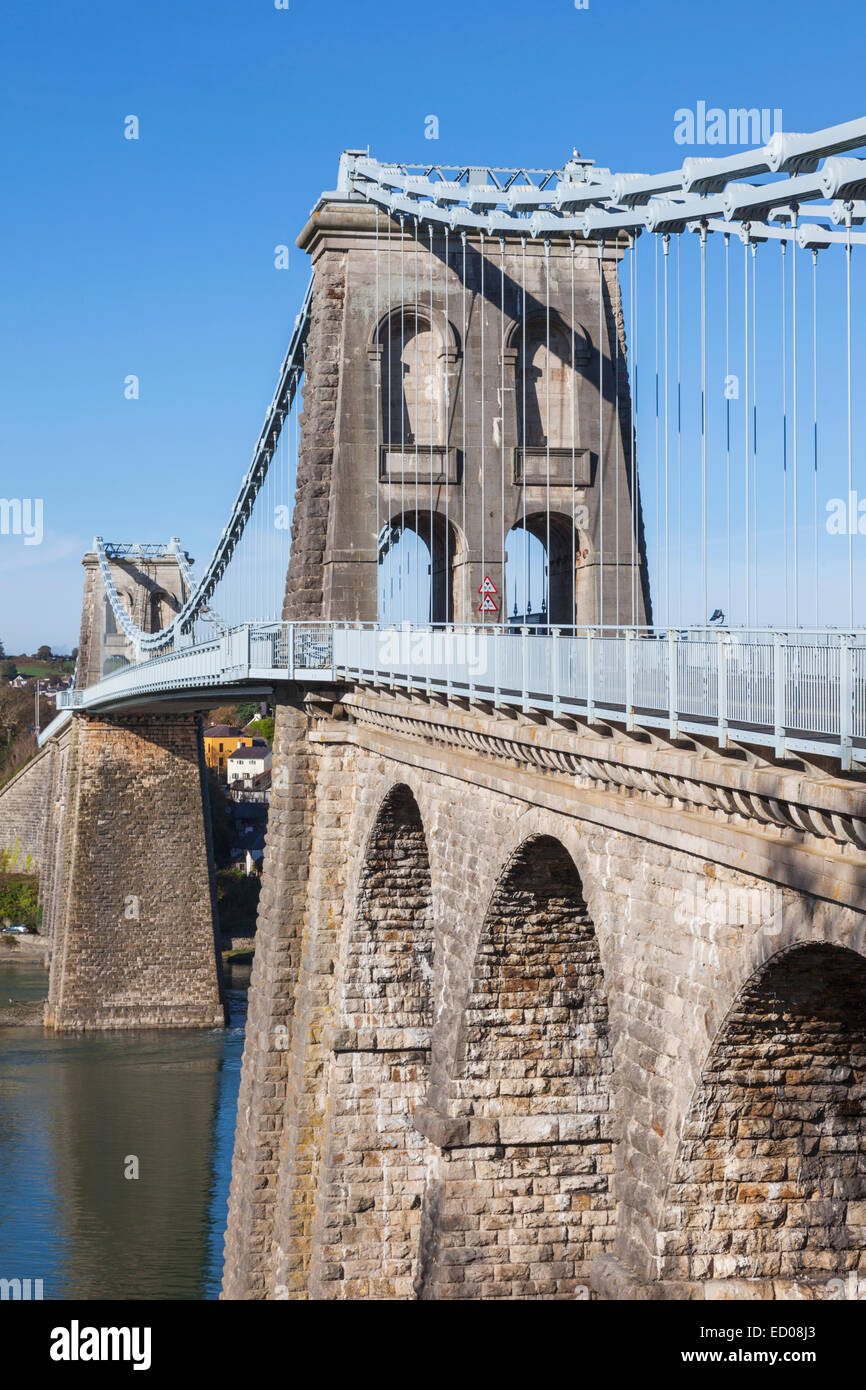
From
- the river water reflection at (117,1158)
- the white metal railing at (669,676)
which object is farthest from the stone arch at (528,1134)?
the river water reflection at (117,1158)

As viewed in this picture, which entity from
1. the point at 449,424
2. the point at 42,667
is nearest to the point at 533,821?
the point at 449,424

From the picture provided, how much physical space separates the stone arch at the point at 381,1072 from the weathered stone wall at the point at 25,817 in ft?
125

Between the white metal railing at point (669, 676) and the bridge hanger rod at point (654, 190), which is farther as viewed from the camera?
the bridge hanger rod at point (654, 190)

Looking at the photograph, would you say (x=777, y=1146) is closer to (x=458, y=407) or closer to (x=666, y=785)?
(x=666, y=785)

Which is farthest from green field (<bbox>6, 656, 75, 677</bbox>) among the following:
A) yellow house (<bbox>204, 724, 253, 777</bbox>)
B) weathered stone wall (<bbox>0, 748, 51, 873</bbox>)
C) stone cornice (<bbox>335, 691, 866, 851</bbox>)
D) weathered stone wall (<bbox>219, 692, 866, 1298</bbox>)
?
→ stone cornice (<bbox>335, 691, 866, 851</bbox>)

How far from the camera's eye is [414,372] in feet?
72.3

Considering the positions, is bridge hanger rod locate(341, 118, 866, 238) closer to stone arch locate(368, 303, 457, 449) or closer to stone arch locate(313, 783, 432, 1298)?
stone arch locate(368, 303, 457, 449)

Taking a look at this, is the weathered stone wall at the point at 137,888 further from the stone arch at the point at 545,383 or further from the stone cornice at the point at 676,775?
the stone cornice at the point at 676,775

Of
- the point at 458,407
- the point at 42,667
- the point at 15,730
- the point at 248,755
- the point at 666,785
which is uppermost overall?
the point at 42,667

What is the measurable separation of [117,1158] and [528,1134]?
760 inches

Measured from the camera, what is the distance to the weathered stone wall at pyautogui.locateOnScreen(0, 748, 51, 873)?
186 ft

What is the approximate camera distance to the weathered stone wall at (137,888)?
43312 millimetres

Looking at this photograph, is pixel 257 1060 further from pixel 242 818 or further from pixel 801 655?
pixel 242 818

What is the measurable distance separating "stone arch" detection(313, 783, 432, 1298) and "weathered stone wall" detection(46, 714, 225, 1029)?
2466 cm
